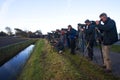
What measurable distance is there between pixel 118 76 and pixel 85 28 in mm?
6000

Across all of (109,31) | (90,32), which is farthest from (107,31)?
(90,32)

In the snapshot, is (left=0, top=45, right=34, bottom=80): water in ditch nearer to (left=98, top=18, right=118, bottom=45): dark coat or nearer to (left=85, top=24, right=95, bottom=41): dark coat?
(left=85, top=24, right=95, bottom=41): dark coat

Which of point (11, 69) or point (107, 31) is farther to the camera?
point (11, 69)

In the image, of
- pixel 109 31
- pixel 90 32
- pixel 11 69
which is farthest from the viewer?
pixel 11 69

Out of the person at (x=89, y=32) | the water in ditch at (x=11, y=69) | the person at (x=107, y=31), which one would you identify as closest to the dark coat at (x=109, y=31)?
the person at (x=107, y=31)

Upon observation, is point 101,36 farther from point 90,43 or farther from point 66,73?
point 90,43

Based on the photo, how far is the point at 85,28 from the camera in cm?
1560

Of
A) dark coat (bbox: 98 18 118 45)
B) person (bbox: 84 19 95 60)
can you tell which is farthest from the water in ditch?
dark coat (bbox: 98 18 118 45)

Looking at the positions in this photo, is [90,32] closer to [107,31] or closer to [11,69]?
[107,31]

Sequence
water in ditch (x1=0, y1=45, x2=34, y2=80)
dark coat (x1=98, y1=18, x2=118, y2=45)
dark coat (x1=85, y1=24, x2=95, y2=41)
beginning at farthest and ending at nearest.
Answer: water in ditch (x1=0, y1=45, x2=34, y2=80), dark coat (x1=85, y1=24, x2=95, y2=41), dark coat (x1=98, y1=18, x2=118, y2=45)

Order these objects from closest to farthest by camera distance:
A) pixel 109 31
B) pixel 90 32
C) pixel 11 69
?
pixel 109 31, pixel 90 32, pixel 11 69

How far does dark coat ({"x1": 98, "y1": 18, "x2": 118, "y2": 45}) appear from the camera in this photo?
34.7 feet

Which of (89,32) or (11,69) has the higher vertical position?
(89,32)

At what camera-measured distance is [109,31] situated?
35.3 ft
